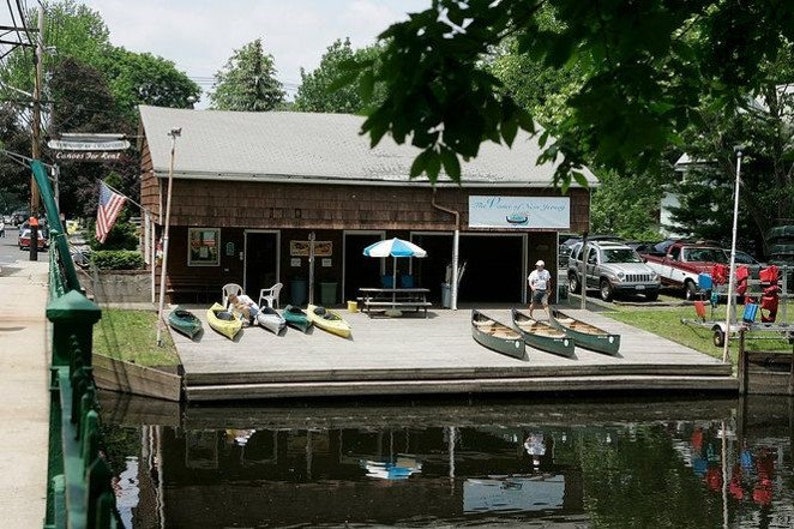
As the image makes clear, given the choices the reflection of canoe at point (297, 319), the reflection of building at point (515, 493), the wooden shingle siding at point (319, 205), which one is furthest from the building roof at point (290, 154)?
the reflection of building at point (515, 493)

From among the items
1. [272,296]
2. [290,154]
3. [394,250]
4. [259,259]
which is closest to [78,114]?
[290,154]

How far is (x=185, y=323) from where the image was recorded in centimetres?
2562

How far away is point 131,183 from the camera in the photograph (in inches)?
2333

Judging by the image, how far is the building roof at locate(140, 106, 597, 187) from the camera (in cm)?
3116

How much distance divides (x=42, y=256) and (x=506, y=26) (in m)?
52.8

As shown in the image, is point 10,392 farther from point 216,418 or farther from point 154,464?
point 216,418

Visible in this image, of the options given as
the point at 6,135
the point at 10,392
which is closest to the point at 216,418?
the point at 10,392

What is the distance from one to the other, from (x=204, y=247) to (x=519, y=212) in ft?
32.3

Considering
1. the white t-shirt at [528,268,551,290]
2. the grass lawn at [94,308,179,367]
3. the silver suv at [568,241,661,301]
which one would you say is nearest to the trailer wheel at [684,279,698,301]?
the silver suv at [568,241,661,301]

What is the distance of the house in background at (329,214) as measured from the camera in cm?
3080

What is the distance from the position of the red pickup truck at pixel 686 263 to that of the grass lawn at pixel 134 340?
61.0 feet

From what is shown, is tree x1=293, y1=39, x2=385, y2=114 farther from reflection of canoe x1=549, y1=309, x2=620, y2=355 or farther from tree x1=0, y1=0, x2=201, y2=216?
reflection of canoe x1=549, y1=309, x2=620, y2=355

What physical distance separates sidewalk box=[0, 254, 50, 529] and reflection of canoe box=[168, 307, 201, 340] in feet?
30.9

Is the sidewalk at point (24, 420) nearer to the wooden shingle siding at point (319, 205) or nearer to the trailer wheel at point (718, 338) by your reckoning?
the wooden shingle siding at point (319, 205)
